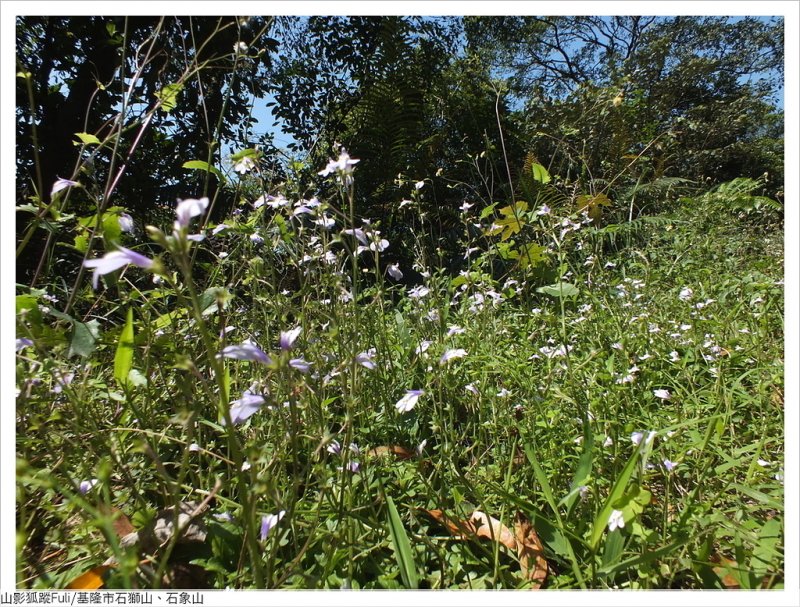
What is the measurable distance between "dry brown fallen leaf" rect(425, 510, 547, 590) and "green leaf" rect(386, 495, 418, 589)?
0.12 meters

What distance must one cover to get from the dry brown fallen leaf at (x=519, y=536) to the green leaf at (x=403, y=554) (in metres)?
0.12

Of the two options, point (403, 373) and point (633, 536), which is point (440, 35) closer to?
point (403, 373)

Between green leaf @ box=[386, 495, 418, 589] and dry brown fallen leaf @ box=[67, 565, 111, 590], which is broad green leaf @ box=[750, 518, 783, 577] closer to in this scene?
green leaf @ box=[386, 495, 418, 589]

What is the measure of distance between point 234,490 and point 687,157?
1028 centimetres

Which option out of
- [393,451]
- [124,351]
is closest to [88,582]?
[124,351]

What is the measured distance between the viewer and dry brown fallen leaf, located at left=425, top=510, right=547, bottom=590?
3.02 ft

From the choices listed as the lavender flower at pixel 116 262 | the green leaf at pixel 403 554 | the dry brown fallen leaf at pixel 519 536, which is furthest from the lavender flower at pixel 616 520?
the lavender flower at pixel 116 262

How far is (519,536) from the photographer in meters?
1.00

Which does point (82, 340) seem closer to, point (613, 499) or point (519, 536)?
point (519, 536)

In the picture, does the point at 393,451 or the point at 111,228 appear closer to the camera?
the point at 111,228

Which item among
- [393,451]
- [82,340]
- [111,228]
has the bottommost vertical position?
[393,451]

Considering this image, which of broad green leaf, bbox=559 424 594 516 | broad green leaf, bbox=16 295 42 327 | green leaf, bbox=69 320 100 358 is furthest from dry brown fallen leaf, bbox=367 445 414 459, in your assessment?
broad green leaf, bbox=16 295 42 327

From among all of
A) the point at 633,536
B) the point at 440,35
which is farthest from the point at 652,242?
the point at 633,536

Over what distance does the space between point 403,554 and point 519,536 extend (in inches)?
11.3
